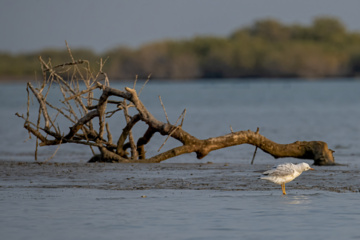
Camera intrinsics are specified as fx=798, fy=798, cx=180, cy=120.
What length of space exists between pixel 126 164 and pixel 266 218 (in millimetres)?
6084

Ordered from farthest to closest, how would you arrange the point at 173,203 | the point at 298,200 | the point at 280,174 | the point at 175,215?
the point at 280,174
the point at 298,200
the point at 173,203
the point at 175,215

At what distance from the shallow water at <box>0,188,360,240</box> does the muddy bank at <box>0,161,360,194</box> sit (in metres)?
0.61

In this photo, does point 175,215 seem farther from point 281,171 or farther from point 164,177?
point 164,177

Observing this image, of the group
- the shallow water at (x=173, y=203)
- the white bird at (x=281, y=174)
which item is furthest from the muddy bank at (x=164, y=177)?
the white bird at (x=281, y=174)

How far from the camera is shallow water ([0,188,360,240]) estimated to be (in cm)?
941

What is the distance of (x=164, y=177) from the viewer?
14156mm

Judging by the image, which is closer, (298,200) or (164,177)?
(298,200)

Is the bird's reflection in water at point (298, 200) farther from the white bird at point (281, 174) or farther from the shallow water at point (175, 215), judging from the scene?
the white bird at point (281, 174)

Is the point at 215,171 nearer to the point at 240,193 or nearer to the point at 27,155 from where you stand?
the point at 240,193

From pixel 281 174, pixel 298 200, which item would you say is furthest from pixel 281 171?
pixel 298 200

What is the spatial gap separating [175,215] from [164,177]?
12.0 feet

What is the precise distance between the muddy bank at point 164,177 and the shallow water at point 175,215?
0.61 m

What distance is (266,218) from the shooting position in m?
10.3

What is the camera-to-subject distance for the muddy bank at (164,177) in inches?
516
